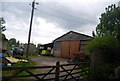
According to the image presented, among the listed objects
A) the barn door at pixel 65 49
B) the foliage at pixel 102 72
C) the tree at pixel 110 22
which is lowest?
the foliage at pixel 102 72

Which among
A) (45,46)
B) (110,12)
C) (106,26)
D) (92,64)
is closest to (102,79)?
(92,64)

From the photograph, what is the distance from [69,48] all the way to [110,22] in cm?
1125

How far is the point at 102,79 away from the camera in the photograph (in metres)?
7.04

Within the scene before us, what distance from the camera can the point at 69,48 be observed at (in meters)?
22.5

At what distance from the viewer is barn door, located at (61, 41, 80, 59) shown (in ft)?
69.5

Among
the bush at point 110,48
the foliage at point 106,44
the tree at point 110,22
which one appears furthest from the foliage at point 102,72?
the tree at point 110,22

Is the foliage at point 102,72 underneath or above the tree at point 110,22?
underneath

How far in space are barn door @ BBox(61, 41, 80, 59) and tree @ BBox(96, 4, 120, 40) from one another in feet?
26.4

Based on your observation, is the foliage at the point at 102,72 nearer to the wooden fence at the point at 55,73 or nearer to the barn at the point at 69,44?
the wooden fence at the point at 55,73

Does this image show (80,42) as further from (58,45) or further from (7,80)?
(7,80)

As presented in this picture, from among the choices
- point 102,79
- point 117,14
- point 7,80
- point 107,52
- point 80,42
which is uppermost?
point 117,14

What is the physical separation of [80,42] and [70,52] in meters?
2.64

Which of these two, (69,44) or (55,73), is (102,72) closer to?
(55,73)

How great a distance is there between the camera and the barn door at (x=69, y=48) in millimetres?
21172
